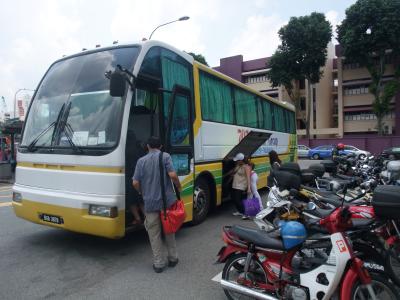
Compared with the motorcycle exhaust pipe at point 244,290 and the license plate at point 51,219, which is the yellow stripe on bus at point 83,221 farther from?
the motorcycle exhaust pipe at point 244,290

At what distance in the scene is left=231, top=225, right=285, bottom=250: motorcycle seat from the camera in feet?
11.4

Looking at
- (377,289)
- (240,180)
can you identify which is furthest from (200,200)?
(377,289)

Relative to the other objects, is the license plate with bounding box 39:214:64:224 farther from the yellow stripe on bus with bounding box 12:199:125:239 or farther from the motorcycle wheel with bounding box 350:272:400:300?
the motorcycle wheel with bounding box 350:272:400:300

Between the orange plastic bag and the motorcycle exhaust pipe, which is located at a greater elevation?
the orange plastic bag

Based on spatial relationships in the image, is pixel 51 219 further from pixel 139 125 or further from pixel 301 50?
pixel 301 50

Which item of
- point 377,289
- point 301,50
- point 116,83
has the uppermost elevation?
point 301,50

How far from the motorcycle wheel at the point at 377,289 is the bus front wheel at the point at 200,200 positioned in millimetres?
4003

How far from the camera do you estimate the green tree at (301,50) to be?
37594mm

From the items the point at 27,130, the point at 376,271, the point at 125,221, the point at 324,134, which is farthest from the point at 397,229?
the point at 324,134

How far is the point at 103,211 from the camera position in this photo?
4824 mm

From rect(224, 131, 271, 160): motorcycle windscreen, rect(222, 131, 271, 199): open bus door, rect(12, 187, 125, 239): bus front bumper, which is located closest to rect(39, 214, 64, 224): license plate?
rect(12, 187, 125, 239): bus front bumper

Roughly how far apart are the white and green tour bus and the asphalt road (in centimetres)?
48

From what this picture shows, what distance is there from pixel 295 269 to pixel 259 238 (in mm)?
453

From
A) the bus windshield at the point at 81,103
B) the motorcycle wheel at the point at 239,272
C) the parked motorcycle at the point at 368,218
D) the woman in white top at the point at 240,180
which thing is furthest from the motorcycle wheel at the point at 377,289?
the woman in white top at the point at 240,180
